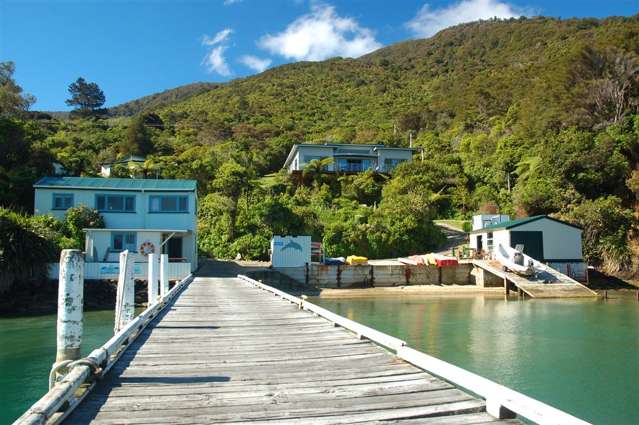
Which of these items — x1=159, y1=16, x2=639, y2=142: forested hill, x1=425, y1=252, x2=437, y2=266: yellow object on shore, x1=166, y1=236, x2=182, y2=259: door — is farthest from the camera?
x1=159, y1=16, x2=639, y2=142: forested hill

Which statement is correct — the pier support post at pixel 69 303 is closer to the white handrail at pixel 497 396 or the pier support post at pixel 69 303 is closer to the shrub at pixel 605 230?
the white handrail at pixel 497 396

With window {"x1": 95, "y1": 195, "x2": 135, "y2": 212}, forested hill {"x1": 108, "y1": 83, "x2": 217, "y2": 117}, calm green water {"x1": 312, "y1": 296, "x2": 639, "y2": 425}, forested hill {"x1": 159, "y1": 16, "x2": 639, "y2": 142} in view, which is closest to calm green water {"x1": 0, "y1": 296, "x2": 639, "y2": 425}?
calm green water {"x1": 312, "y1": 296, "x2": 639, "y2": 425}

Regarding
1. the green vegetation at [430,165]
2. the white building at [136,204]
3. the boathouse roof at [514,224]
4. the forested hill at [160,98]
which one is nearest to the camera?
the white building at [136,204]

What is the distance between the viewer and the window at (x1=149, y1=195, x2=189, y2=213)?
2992cm

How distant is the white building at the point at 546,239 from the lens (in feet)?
108

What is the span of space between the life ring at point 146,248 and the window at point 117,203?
311 centimetres

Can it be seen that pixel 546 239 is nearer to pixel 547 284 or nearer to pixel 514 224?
pixel 514 224

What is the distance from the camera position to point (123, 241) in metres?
27.9

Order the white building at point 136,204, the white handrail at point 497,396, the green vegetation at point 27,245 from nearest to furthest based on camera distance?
1. the white handrail at point 497,396
2. the green vegetation at point 27,245
3. the white building at point 136,204

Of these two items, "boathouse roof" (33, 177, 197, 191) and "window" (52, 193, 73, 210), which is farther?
"boathouse roof" (33, 177, 197, 191)

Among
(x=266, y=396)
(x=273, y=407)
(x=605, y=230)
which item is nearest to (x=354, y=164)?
(x=605, y=230)

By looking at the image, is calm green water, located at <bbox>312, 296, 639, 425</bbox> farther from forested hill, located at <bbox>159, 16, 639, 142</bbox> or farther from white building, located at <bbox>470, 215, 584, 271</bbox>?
forested hill, located at <bbox>159, 16, 639, 142</bbox>

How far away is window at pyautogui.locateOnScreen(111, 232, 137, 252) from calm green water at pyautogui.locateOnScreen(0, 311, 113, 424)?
5350mm

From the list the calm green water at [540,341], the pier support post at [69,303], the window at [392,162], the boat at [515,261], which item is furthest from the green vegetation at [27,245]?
the window at [392,162]
